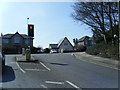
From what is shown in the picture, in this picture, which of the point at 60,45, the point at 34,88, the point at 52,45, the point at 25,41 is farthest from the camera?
the point at 52,45

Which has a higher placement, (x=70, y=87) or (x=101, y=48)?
(x=101, y=48)

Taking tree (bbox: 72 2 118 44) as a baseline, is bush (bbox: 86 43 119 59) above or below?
below

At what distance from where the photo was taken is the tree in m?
28.5

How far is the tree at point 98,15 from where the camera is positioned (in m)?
28.5

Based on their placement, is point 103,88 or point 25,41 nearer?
point 103,88

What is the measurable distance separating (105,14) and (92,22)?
2305mm

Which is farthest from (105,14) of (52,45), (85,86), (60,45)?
(52,45)

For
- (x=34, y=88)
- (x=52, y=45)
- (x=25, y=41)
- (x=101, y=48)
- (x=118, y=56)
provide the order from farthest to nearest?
(x=52, y=45)
(x=25, y=41)
(x=101, y=48)
(x=118, y=56)
(x=34, y=88)

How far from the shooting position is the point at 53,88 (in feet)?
29.5

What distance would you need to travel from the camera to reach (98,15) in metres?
30.5

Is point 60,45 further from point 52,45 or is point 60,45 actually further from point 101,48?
point 101,48

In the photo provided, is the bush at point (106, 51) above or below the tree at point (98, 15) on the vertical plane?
below

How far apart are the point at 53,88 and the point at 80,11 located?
23095 millimetres

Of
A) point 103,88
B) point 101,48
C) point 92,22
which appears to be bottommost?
point 103,88
